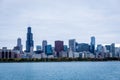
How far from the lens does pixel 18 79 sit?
96750mm

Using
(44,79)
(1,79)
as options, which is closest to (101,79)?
(44,79)

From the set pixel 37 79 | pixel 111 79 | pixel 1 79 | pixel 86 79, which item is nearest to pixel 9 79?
pixel 1 79

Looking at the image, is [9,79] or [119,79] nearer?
[119,79]

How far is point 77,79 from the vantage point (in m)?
94.3

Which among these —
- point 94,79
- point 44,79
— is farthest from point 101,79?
point 44,79

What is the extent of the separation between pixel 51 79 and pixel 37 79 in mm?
4206

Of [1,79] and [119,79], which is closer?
[119,79]

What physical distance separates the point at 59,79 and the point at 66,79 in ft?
6.79

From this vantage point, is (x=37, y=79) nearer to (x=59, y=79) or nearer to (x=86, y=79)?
(x=59, y=79)

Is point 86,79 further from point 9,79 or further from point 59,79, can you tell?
point 9,79

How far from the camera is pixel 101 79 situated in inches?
3696

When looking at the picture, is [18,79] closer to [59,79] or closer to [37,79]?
[37,79]

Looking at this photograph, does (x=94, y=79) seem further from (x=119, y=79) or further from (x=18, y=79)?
(x=18, y=79)

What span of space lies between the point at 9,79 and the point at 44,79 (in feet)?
36.1
